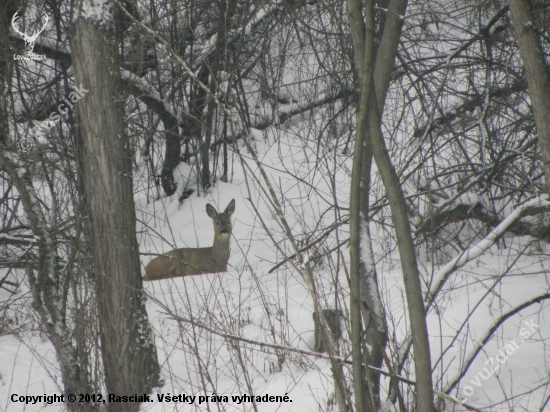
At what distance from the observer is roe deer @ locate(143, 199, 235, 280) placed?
8969mm

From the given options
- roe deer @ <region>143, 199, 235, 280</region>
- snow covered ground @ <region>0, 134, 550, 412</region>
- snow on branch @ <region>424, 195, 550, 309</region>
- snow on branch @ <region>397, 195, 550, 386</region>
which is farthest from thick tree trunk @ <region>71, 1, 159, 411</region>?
roe deer @ <region>143, 199, 235, 280</region>

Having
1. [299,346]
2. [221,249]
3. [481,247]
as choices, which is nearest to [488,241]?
[481,247]

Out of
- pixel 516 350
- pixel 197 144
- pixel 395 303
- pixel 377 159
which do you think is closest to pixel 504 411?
pixel 516 350

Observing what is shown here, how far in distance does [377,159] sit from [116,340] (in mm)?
3063

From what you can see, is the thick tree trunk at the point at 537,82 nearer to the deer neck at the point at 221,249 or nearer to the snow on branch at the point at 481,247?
the snow on branch at the point at 481,247

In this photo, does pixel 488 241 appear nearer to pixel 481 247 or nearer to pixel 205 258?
pixel 481 247

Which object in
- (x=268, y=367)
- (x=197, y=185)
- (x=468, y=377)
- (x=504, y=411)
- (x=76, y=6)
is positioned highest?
(x=197, y=185)

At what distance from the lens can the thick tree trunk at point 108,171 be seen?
14.9 ft

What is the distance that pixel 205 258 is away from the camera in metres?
9.59

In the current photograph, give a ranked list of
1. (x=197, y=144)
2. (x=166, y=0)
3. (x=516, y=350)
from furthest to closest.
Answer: (x=197, y=144)
(x=166, y=0)
(x=516, y=350)

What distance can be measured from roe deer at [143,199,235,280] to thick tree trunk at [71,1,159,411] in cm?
381

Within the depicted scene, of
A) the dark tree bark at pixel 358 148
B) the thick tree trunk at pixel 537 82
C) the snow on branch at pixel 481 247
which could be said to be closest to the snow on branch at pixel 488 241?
the snow on branch at pixel 481 247

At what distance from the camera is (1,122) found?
194 inches

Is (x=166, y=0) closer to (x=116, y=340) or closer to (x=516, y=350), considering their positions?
(x=116, y=340)
